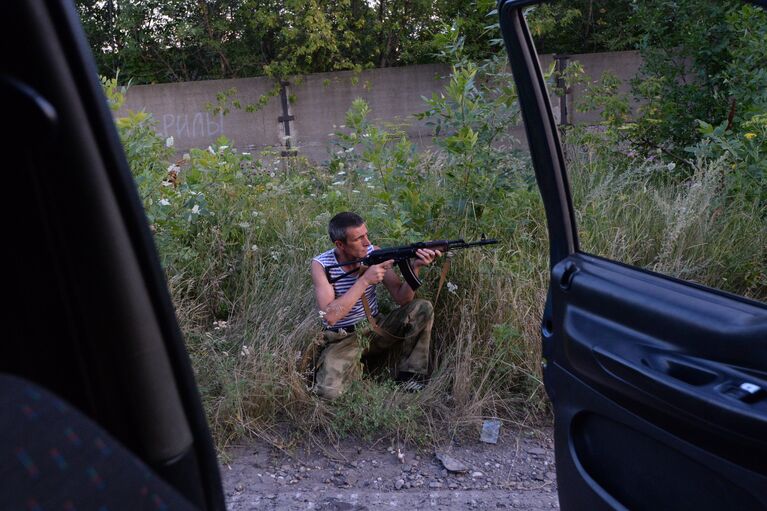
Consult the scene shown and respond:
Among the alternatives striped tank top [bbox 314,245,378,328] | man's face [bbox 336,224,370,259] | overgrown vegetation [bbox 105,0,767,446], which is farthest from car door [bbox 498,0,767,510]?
striped tank top [bbox 314,245,378,328]

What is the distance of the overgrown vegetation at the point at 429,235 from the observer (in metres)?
3.86

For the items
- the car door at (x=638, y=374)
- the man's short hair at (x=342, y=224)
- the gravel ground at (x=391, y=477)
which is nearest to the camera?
the car door at (x=638, y=374)

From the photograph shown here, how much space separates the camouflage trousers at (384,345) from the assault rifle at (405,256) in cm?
17

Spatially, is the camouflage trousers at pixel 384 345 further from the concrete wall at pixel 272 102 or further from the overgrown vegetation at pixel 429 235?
the concrete wall at pixel 272 102

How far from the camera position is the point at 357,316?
4.35m

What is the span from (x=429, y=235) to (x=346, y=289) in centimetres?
62

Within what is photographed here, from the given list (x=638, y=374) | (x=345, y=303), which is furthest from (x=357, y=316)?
(x=638, y=374)

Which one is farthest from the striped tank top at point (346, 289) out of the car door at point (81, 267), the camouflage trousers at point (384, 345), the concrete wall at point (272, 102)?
the concrete wall at point (272, 102)

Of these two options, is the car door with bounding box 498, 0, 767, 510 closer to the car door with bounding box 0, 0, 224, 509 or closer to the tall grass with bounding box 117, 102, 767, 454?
the car door with bounding box 0, 0, 224, 509

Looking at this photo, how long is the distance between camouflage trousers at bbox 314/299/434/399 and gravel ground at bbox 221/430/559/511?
0.39m

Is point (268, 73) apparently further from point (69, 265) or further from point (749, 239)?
point (69, 265)

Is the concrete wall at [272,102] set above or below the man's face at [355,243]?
above

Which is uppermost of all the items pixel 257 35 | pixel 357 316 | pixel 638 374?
pixel 257 35

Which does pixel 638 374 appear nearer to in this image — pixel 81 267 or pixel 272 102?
pixel 81 267
